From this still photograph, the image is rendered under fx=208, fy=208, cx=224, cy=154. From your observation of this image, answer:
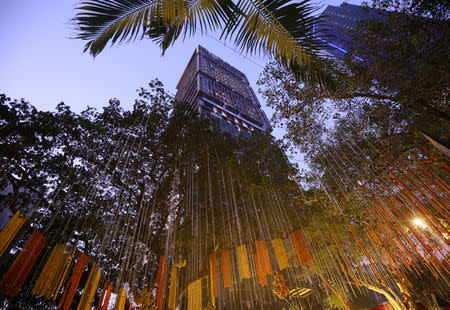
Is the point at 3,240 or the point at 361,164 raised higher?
the point at 361,164

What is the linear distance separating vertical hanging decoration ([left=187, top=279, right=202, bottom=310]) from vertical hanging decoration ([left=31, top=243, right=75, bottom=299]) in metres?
3.85

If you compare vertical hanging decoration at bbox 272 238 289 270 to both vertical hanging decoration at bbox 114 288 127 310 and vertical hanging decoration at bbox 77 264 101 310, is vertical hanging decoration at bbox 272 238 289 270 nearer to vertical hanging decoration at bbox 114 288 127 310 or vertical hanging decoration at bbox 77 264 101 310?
vertical hanging decoration at bbox 114 288 127 310

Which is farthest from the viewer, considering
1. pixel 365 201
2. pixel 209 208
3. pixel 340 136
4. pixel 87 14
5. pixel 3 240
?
pixel 209 208

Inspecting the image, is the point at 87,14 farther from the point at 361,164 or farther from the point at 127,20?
the point at 361,164

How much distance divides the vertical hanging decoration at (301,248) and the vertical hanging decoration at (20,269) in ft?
22.3

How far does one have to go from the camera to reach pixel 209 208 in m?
9.24

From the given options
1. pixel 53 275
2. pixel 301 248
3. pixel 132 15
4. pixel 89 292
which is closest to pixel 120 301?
pixel 89 292

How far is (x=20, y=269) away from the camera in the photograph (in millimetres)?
4293

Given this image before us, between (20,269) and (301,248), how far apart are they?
276 inches

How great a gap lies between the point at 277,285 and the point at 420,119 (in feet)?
22.6

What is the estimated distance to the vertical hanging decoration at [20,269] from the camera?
4.05 m

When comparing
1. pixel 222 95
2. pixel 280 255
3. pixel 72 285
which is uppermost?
pixel 222 95

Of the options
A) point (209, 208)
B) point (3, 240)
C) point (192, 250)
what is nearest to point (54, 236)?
point (3, 240)

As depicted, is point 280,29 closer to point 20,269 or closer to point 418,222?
point 418,222
